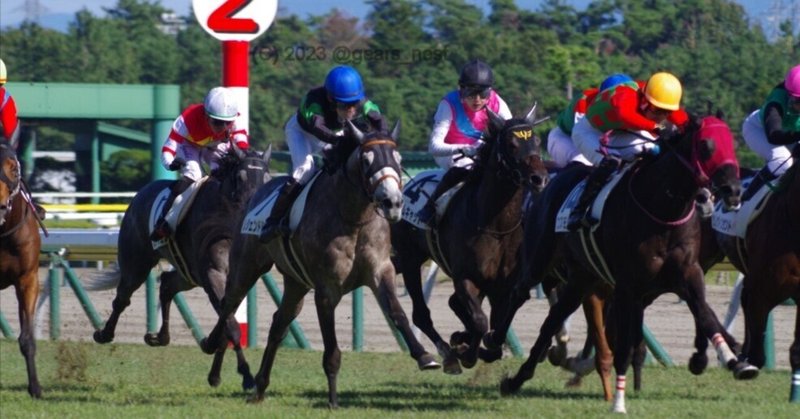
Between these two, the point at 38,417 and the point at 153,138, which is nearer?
the point at 38,417

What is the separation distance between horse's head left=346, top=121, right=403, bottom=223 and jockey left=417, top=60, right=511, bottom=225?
1.49 meters

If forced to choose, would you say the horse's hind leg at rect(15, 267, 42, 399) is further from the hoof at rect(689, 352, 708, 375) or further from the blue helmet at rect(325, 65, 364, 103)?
the hoof at rect(689, 352, 708, 375)

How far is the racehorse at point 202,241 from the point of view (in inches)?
452

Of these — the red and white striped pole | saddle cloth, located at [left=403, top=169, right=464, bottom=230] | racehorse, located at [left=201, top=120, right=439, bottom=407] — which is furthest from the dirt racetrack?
racehorse, located at [left=201, top=120, right=439, bottom=407]

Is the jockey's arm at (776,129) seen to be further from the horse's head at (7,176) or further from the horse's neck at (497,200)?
the horse's head at (7,176)

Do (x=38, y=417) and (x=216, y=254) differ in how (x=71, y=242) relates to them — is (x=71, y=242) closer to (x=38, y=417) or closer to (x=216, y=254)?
(x=216, y=254)

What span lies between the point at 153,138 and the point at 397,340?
18.0 m

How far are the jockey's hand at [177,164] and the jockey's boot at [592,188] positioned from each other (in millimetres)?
3399

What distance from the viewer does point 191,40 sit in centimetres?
6109

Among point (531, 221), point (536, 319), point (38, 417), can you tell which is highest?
point (531, 221)

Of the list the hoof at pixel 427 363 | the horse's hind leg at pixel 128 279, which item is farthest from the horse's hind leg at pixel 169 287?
the hoof at pixel 427 363

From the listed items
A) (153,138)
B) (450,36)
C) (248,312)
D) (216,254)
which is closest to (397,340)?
(248,312)

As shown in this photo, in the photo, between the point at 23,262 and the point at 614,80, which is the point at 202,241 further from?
the point at 614,80

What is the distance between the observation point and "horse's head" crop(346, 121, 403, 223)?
8.81 metres
